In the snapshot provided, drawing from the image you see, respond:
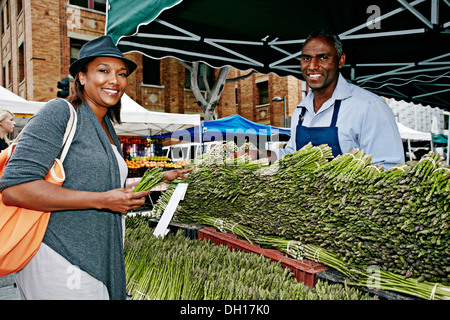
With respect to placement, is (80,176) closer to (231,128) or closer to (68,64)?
(231,128)

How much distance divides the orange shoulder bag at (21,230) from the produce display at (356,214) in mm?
1713

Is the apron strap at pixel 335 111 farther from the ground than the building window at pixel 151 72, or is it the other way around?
the building window at pixel 151 72

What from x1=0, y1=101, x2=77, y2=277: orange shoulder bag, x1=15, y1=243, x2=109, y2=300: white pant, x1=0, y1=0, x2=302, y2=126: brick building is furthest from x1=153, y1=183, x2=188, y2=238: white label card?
x1=0, y1=0, x2=302, y2=126: brick building

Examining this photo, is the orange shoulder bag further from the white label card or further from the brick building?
the brick building

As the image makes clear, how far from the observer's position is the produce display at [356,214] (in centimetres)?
172

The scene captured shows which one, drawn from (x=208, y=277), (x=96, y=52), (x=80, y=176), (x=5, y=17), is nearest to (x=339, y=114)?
(x=208, y=277)

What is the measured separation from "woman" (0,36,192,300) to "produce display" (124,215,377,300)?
20.3 inches

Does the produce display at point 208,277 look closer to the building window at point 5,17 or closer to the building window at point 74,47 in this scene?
the building window at point 74,47

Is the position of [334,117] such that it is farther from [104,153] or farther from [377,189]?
[104,153]

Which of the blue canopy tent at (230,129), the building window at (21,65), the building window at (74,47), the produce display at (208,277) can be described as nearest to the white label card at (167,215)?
the produce display at (208,277)

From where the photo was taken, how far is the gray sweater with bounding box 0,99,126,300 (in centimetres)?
126

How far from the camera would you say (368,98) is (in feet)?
8.61
